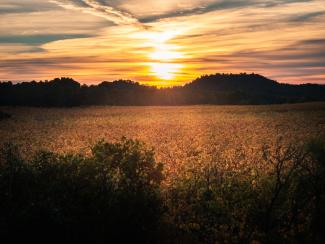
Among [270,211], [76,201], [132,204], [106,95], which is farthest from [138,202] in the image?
[106,95]

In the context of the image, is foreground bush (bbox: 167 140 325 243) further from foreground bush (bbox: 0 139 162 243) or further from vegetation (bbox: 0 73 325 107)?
vegetation (bbox: 0 73 325 107)

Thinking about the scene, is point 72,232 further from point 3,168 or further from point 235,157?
point 235,157

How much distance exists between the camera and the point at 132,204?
41.1 feet

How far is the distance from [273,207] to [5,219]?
7968 millimetres

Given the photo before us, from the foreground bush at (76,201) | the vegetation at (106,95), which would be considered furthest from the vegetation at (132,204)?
the vegetation at (106,95)

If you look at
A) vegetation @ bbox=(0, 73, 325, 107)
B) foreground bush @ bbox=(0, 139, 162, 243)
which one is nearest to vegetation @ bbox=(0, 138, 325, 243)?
foreground bush @ bbox=(0, 139, 162, 243)

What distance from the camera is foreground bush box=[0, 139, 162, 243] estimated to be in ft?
39.4

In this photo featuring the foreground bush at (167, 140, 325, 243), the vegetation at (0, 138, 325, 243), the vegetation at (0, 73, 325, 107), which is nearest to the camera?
the vegetation at (0, 138, 325, 243)

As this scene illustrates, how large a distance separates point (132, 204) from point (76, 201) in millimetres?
1628

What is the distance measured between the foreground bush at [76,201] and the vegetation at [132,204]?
0.03 meters

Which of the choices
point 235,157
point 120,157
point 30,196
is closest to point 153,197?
point 120,157

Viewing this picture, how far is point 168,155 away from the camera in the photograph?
2955cm

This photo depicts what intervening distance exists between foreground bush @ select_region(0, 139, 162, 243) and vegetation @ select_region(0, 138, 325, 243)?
3cm

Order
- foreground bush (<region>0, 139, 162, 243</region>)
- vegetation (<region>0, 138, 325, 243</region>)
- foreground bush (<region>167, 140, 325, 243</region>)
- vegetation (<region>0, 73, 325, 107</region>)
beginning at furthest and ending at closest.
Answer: vegetation (<region>0, 73, 325, 107</region>) → foreground bush (<region>167, 140, 325, 243</region>) → vegetation (<region>0, 138, 325, 243</region>) → foreground bush (<region>0, 139, 162, 243</region>)
